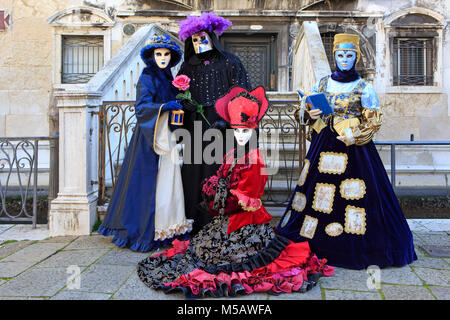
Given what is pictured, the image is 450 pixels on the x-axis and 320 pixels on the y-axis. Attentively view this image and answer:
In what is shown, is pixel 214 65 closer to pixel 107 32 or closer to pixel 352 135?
pixel 352 135

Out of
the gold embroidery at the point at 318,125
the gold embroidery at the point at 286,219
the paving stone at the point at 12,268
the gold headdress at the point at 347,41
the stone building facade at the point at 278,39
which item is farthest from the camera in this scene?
the stone building facade at the point at 278,39

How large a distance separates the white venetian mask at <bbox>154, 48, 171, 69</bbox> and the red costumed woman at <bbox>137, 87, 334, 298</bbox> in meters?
1.02

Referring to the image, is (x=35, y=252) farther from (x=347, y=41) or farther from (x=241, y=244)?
(x=347, y=41)

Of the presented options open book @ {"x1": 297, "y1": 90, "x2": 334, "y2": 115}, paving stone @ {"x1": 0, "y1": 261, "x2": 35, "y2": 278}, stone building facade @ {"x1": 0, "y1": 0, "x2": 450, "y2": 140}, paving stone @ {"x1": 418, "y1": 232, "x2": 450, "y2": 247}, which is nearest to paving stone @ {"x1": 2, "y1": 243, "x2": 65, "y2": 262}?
paving stone @ {"x1": 0, "y1": 261, "x2": 35, "y2": 278}

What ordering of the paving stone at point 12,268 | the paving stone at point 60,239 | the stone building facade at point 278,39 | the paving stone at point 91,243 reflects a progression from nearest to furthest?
the paving stone at point 12,268 < the paving stone at point 91,243 < the paving stone at point 60,239 < the stone building facade at point 278,39

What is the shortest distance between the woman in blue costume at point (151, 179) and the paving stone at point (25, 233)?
116cm

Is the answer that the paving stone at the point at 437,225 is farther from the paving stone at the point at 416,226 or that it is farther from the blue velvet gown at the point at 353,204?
the blue velvet gown at the point at 353,204

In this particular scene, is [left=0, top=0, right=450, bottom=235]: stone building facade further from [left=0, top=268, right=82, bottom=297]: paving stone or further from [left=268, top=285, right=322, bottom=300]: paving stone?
[left=268, top=285, right=322, bottom=300]: paving stone

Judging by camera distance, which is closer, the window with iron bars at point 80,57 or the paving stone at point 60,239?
the paving stone at point 60,239

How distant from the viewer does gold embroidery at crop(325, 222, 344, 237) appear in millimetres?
3426

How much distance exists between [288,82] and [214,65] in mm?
5524

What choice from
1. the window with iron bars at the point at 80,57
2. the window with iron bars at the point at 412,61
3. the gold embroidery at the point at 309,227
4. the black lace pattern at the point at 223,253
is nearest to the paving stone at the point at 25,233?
the black lace pattern at the point at 223,253

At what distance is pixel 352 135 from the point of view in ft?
11.2

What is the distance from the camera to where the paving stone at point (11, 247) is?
13.1 ft
